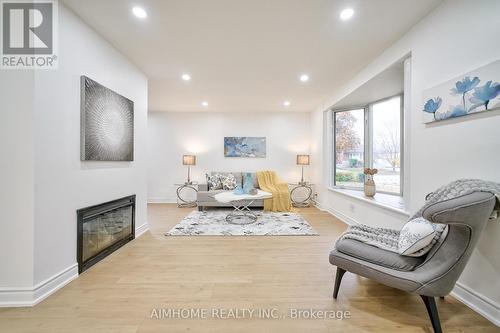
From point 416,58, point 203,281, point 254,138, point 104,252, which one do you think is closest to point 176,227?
point 104,252

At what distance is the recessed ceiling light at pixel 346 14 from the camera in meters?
1.94

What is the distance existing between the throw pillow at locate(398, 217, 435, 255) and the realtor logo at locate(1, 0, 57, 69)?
3.30 metres

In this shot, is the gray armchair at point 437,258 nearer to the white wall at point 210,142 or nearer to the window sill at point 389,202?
the window sill at point 389,202

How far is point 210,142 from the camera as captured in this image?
5.85 meters

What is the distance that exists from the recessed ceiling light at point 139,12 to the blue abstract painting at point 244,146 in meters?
3.86

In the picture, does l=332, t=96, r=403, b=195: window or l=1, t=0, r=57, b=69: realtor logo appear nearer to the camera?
l=1, t=0, r=57, b=69: realtor logo

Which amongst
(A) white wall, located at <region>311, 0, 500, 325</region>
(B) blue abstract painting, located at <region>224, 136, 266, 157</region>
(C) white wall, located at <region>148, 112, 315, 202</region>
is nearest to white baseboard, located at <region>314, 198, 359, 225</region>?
(C) white wall, located at <region>148, 112, 315, 202</region>

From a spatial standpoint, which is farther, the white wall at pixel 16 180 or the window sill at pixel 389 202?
the window sill at pixel 389 202

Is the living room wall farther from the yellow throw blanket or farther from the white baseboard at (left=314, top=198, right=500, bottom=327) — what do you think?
the white baseboard at (left=314, top=198, right=500, bottom=327)

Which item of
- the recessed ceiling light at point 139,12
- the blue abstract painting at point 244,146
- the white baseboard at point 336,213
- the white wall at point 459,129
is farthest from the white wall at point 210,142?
the recessed ceiling light at point 139,12

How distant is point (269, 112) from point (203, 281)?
15.8ft

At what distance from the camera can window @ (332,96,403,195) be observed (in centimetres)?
358

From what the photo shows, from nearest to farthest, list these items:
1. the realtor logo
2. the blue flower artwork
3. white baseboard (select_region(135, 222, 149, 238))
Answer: the realtor logo
the blue flower artwork
white baseboard (select_region(135, 222, 149, 238))

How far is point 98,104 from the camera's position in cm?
230
